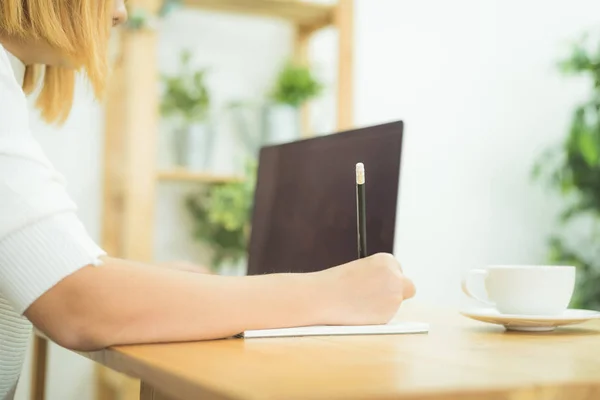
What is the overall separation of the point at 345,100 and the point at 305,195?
135cm

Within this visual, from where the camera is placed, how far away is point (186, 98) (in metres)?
2.46

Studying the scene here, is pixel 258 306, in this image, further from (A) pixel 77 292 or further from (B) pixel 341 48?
(B) pixel 341 48

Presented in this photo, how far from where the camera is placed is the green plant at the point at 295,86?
2.52m

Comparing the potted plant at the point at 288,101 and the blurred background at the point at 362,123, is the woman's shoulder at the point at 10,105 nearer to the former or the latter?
the blurred background at the point at 362,123

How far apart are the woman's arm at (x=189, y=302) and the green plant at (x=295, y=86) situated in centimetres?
170

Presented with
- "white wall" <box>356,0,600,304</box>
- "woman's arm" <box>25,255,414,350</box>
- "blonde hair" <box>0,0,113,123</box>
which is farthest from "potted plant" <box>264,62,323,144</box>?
"woman's arm" <box>25,255,414,350</box>

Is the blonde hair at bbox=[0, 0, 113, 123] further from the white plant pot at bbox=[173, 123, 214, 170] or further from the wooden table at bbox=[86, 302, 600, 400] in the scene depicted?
the white plant pot at bbox=[173, 123, 214, 170]

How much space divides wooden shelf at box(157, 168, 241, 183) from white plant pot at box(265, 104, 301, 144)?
19 cm

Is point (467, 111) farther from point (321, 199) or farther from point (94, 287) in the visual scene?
point (94, 287)

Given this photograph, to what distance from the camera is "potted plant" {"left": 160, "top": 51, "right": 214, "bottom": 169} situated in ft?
7.98

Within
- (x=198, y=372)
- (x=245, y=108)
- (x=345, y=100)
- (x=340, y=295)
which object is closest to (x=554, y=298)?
(x=340, y=295)

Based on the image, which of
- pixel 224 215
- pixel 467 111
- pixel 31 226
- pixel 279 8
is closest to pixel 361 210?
pixel 31 226

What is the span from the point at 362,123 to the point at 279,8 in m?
0.57

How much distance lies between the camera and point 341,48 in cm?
253
